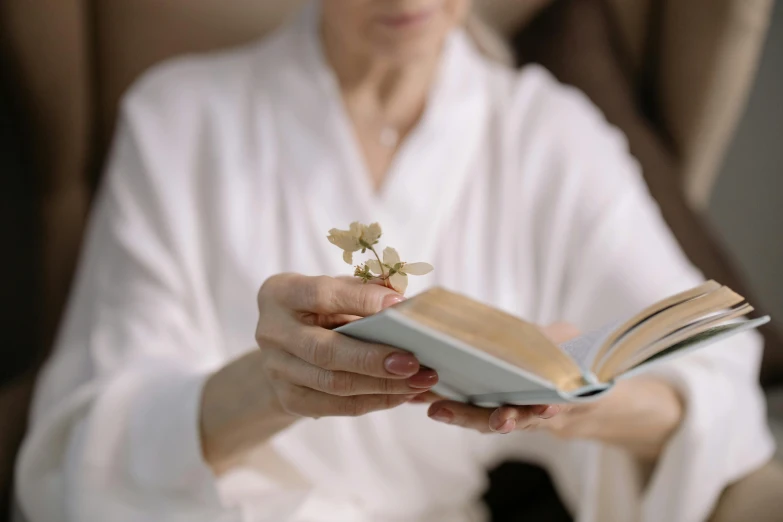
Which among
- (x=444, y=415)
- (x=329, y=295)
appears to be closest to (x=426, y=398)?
(x=444, y=415)

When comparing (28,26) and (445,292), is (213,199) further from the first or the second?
(445,292)

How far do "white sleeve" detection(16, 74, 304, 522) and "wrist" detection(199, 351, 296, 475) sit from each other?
0.02m

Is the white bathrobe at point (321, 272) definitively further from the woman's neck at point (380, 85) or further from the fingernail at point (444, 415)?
the fingernail at point (444, 415)

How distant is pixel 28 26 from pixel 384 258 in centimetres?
77

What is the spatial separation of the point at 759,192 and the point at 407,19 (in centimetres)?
68

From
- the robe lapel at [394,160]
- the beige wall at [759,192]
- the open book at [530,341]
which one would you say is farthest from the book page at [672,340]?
the beige wall at [759,192]

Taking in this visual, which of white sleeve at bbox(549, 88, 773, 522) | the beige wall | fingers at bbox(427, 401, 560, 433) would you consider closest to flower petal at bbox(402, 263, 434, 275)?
fingers at bbox(427, 401, 560, 433)

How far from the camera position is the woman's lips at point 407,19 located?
0.76 meters

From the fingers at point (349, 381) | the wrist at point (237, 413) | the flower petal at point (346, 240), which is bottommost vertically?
the wrist at point (237, 413)

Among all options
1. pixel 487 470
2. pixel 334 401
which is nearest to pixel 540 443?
pixel 487 470

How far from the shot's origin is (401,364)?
0.41 meters

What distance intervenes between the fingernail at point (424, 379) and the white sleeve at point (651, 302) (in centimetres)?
40

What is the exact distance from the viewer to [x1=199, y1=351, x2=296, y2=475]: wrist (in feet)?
1.97

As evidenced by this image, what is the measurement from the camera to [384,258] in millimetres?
436
